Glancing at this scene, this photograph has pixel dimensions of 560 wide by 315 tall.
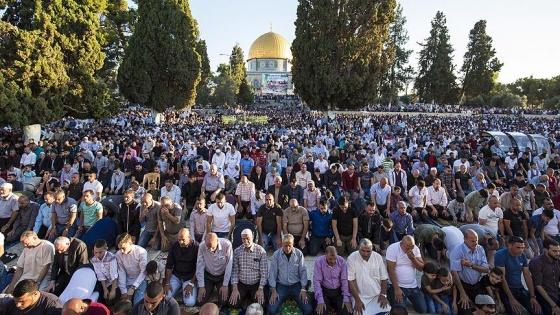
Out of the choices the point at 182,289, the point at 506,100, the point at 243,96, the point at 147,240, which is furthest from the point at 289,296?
the point at 506,100

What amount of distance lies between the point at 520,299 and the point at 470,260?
2.47ft

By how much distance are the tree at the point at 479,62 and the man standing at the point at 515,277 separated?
3802 centimetres

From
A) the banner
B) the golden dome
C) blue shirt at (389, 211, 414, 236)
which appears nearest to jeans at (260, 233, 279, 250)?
blue shirt at (389, 211, 414, 236)

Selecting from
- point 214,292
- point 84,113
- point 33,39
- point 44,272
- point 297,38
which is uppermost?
point 297,38

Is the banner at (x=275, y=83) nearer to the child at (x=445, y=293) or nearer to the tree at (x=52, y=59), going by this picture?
the tree at (x=52, y=59)

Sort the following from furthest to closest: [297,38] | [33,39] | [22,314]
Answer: [297,38] < [33,39] < [22,314]

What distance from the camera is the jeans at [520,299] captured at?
4.50m

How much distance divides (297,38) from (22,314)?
83.2 ft

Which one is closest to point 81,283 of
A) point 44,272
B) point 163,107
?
point 44,272

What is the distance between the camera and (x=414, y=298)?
4621 mm

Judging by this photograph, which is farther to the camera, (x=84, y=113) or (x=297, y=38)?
(x=297, y=38)

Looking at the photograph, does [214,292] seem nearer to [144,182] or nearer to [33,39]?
[144,182]

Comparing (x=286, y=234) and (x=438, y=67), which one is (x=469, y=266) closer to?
(x=286, y=234)

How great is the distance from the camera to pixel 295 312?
14.8 feet
